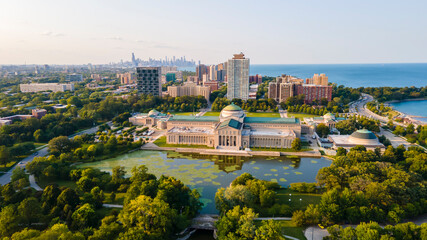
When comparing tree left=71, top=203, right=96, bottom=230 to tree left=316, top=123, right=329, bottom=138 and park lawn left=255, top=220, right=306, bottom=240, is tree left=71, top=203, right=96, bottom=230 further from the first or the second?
tree left=316, top=123, right=329, bottom=138

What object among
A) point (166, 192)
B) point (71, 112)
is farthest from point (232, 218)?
point (71, 112)

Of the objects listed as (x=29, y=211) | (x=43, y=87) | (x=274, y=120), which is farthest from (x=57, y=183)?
(x=43, y=87)

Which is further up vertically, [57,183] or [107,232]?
[107,232]

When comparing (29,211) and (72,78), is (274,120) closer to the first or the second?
(29,211)

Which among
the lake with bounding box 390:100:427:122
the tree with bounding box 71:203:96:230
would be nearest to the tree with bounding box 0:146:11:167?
the tree with bounding box 71:203:96:230

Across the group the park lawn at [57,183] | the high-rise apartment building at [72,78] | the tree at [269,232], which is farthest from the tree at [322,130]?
the high-rise apartment building at [72,78]

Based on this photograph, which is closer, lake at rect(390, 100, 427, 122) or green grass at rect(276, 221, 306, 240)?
green grass at rect(276, 221, 306, 240)

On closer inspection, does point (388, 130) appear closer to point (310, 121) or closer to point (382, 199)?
point (310, 121)
